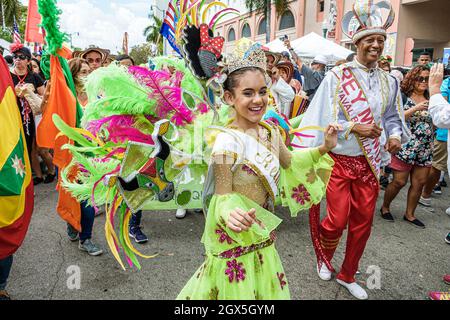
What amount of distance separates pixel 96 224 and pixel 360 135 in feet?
10.4

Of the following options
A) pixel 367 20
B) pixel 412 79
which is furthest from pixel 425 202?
pixel 367 20

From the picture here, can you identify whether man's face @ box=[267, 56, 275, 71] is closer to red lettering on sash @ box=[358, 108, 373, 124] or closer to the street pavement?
the street pavement

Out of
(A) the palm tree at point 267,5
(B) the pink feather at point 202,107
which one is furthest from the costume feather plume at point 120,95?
(A) the palm tree at point 267,5

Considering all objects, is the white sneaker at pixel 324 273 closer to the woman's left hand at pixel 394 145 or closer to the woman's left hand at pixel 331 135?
the woman's left hand at pixel 394 145

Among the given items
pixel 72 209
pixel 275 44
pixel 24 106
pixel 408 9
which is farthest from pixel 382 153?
pixel 408 9

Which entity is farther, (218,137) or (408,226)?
(408,226)

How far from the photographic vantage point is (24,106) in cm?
519

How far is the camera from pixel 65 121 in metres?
3.22

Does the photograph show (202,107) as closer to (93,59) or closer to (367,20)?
(367,20)

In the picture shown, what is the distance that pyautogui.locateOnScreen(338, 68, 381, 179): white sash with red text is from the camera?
8.94ft

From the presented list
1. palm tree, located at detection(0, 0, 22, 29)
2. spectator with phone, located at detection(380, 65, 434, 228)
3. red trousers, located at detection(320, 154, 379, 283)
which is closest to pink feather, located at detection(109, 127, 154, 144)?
red trousers, located at detection(320, 154, 379, 283)

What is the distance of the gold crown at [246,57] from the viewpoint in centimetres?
177

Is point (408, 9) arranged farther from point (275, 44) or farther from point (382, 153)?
point (382, 153)

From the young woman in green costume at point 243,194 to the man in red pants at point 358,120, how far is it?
1.03 m
